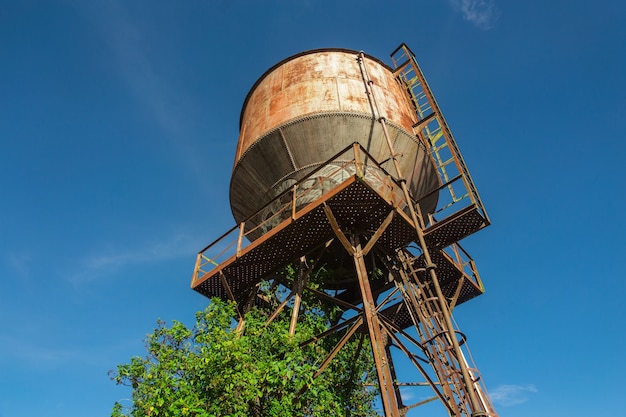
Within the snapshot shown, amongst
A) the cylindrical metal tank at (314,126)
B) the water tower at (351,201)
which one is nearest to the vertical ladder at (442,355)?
the water tower at (351,201)

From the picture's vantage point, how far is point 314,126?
9.69 m

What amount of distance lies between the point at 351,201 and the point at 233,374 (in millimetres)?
3752

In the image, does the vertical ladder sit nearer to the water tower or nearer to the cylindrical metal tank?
the water tower

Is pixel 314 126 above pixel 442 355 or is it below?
above

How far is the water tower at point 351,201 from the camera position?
26.5ft

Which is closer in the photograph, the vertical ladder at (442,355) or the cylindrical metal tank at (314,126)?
the vertical ladder at (442,355)

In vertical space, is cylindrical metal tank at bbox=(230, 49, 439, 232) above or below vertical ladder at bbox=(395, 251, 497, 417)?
above

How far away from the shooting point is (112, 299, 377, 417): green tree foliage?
255 inches

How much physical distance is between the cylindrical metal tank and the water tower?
0.11 ft

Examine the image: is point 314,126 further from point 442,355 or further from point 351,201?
point 442,355

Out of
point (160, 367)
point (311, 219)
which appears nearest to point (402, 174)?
point (311, 219)

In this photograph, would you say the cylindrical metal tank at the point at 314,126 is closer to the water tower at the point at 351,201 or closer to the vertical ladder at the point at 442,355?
the water tower at the point at 351,201

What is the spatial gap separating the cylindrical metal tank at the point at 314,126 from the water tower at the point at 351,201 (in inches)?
1.3

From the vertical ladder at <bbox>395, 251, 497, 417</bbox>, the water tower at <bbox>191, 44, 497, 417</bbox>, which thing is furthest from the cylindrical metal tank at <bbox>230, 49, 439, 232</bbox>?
the vertical ladder at <bbox>395, 251, 497, 417</bbox>
